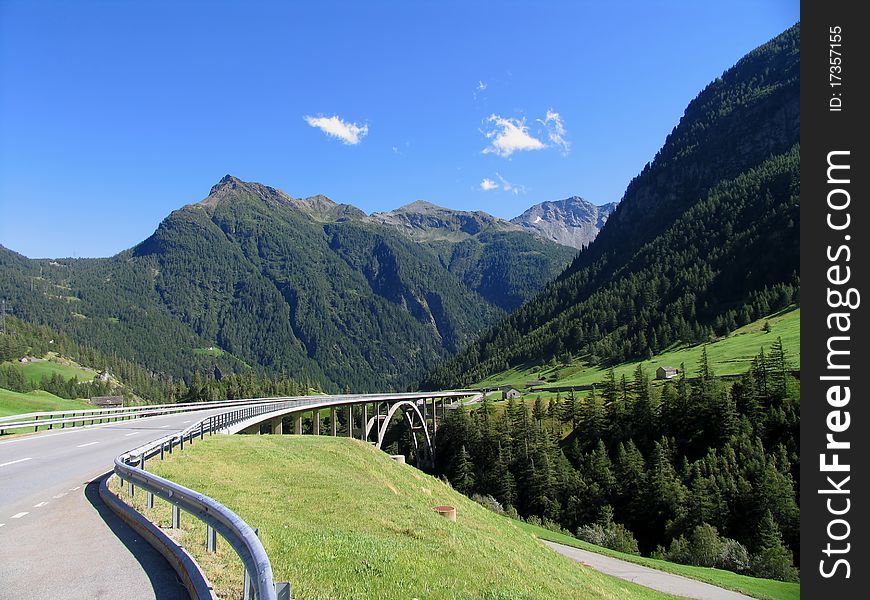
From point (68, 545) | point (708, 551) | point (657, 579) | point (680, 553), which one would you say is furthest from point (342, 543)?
point (680, 553)

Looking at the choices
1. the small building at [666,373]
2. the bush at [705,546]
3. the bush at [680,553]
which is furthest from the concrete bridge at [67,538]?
the small building at [666,373]

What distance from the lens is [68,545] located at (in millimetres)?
10273

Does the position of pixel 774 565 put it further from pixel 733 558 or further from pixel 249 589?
Answer: pixel 249 589

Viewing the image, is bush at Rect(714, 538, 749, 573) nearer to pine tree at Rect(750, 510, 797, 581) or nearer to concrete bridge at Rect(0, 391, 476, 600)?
pine tree at Rect(750, 510, 797, 581)

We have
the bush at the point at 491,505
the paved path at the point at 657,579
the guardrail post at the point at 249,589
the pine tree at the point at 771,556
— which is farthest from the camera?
the bush at the point at 491,505

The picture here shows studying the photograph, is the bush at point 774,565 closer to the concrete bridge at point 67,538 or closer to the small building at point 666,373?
the concrete bridge at point 67,538

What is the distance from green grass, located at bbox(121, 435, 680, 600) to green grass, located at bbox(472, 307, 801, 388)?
3542 inches

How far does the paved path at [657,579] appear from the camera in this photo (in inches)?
1240

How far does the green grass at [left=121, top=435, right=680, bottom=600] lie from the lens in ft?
30.3

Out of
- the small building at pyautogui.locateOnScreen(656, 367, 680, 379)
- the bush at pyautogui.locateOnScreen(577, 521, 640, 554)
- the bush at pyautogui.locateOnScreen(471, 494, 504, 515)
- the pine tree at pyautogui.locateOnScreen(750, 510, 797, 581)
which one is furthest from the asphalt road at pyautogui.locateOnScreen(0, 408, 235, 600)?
the small building at pyautogui.locateOnScreen(656, 367, 680, 379)

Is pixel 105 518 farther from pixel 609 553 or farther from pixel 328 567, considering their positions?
pixel 609 553

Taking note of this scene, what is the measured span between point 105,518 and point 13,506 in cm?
301

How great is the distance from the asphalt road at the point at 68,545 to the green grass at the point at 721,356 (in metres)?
98.0

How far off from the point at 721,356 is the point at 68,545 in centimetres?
12864
